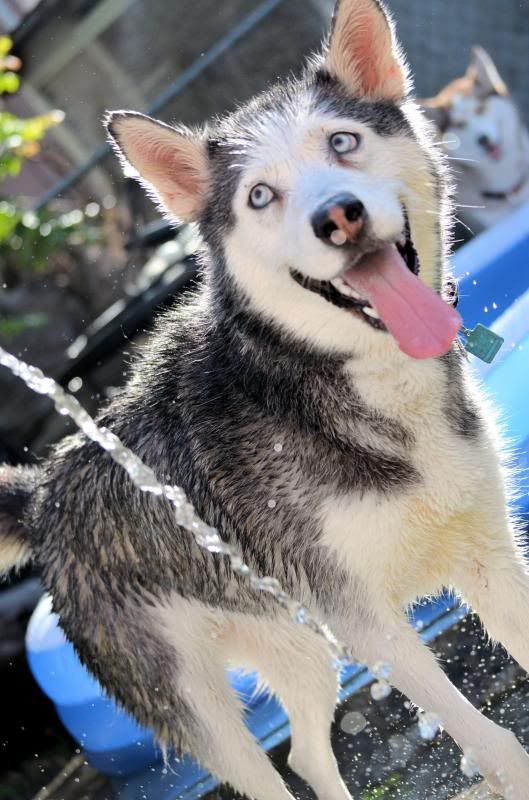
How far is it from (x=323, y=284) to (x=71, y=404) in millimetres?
850

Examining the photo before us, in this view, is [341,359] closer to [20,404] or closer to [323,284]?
[323,284]

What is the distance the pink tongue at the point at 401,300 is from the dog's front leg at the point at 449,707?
29.3 inches

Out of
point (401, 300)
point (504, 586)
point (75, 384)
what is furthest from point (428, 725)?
point (75, 384)

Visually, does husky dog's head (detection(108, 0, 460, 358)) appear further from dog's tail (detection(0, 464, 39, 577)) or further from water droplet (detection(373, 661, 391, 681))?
dog's tail (detection(0, 464, 39, 577))

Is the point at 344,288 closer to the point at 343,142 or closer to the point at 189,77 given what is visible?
the point at 343,142

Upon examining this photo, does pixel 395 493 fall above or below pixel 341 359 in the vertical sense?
below

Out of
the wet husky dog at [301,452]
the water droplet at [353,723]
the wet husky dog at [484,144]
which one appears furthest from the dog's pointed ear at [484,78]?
the water droplet at [353,723]

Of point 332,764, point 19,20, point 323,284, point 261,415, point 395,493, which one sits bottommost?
point 332,764

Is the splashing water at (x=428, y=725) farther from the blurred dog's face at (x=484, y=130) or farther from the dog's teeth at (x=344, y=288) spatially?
the blurred dog's face at (x=484, y=130)

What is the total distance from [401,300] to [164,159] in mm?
827

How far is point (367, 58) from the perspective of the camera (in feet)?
9.77

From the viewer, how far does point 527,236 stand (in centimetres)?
547

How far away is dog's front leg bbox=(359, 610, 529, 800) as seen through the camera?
2.76 metres

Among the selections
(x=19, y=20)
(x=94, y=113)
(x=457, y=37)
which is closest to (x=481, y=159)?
(x=457, y=37)
